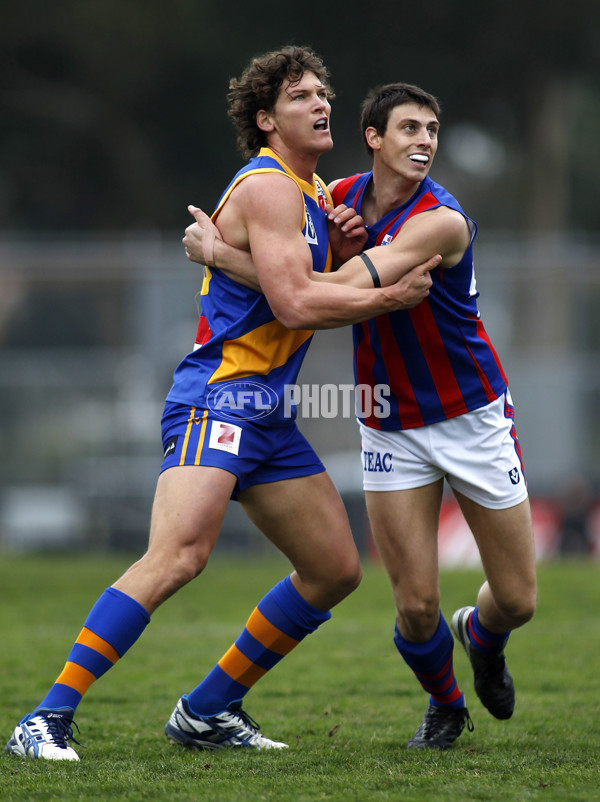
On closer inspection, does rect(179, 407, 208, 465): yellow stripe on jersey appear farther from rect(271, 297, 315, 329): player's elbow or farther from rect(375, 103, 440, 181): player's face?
rect(375, 103, 440, 181): player's face

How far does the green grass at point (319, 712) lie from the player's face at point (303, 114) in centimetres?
234

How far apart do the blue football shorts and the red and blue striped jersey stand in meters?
0.42

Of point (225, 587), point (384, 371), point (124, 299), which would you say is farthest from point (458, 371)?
point (124, 299)

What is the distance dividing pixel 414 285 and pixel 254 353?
66cm

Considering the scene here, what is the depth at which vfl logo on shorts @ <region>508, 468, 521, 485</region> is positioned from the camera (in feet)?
15.1

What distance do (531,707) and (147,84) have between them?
21.6m

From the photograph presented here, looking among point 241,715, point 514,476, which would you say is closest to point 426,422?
point 514,476

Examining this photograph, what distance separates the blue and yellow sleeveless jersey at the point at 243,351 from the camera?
172 inches

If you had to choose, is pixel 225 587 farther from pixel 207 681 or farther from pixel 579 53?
pixel 579 53

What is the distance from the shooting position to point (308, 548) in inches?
177

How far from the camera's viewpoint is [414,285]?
4.27m

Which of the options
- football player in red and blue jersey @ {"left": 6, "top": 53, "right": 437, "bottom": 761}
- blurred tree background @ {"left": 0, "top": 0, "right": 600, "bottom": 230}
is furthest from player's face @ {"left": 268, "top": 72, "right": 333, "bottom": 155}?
blurred tree background @ {"left": 0, "top": 0, "right": 600, "bottom": 230}

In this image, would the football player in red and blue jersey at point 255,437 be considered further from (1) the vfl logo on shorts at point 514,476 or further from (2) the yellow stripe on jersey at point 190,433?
(1) the vfl logo on shorts at point 514,476

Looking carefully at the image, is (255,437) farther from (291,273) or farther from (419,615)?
(419,615)
